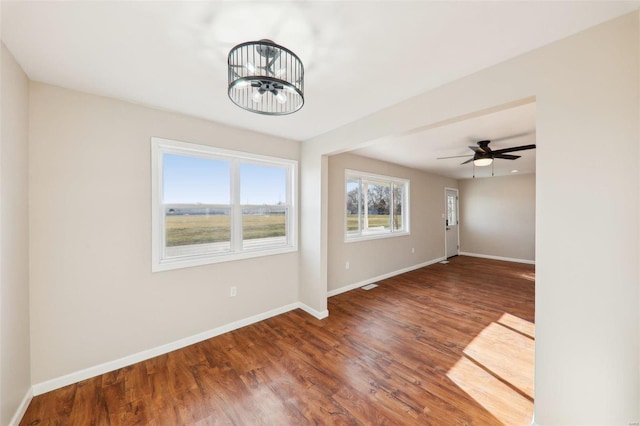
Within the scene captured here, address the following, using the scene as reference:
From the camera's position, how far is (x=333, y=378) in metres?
2.12

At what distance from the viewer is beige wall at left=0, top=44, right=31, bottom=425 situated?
1.52m

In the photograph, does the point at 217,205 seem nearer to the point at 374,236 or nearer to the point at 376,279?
the point at 374,236

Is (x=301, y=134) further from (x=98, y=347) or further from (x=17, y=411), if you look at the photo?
(x=17, y=411)

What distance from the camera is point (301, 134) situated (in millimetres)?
3289

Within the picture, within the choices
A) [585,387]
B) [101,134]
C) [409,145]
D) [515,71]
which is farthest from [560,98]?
[101,134]

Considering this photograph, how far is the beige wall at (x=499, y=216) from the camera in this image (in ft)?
21.6

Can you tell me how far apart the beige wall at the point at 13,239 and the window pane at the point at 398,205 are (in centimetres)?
548

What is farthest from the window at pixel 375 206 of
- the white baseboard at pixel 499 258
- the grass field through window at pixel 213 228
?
the white baseboard at pixel 499 258

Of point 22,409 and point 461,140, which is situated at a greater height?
point 461,140

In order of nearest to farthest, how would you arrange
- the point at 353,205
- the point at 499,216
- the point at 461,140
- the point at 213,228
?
the point at 213,228 → the point at 461,140 → the point at 353,205 → the point at 499,216

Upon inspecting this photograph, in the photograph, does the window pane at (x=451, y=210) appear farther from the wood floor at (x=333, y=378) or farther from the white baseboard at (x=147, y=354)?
the white baseboard at (x=147, y=354)

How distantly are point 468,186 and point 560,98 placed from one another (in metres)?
7.00

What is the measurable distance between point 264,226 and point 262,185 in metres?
0.59

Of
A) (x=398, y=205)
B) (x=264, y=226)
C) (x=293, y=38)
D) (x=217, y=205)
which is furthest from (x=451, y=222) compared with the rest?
(x=293, y=38)
